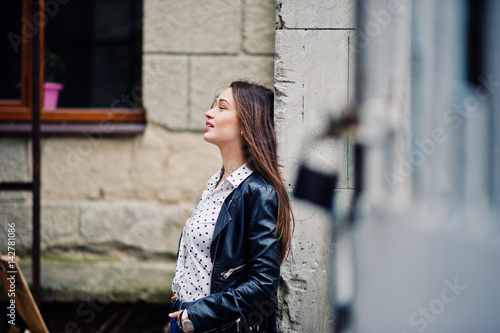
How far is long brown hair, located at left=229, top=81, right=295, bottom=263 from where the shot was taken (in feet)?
6.93

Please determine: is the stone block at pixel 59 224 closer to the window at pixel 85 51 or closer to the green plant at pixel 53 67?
the window at pixel 85 51

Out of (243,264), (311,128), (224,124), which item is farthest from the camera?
(311,128)

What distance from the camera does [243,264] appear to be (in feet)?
6.65

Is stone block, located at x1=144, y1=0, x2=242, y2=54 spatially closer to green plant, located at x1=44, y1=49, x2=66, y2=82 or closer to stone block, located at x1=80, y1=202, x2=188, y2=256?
green plant, located at x1=44, y1=49, x2=66, y2=82

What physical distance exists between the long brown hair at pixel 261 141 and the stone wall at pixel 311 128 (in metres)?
0.49

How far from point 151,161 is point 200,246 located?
1652mm

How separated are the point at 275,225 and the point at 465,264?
773 millimetres

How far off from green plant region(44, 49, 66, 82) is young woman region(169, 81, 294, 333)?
7.38ft

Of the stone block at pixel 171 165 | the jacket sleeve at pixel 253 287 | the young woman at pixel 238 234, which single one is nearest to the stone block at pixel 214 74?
the stone block at pixel 171 165

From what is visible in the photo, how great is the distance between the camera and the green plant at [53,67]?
383 centimetres

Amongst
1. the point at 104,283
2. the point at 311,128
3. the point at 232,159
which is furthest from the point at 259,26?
the point at 104,283

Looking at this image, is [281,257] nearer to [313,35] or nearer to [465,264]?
[465,264]

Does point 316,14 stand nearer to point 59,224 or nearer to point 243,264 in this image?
point 243,264

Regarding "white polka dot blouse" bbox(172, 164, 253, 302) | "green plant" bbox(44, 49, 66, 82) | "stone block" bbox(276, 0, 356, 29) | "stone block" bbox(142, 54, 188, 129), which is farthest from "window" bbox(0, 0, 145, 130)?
"white polka dot blouse" bbox(172, 164, 253, 302)
